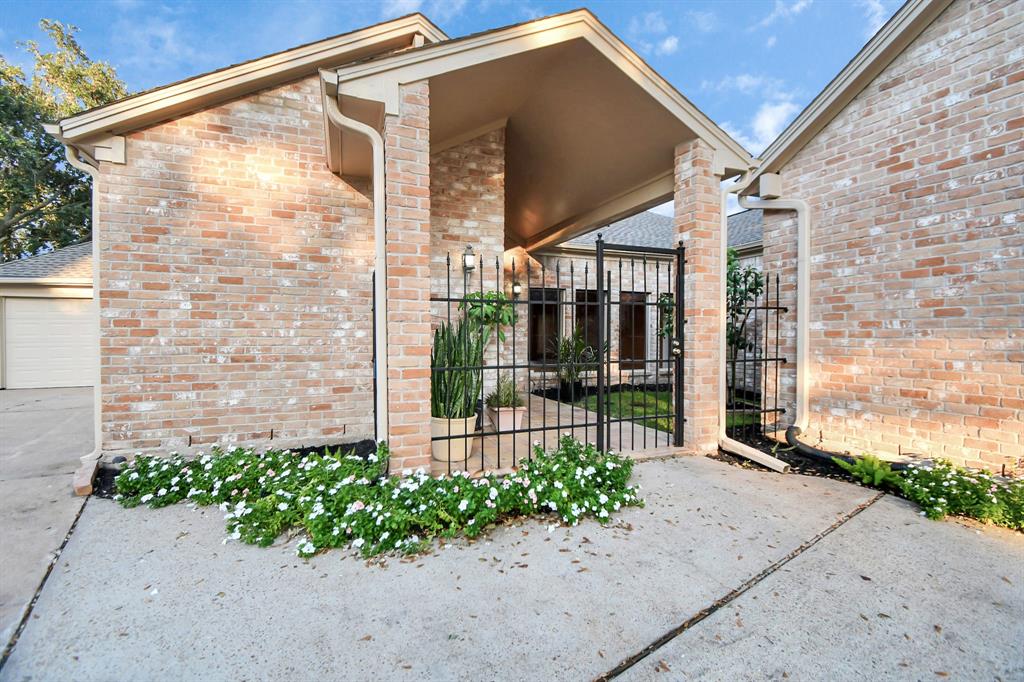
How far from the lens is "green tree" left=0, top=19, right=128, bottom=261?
504 inches

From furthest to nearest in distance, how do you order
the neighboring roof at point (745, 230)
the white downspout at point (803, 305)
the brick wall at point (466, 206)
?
1. the neighboring roof at point (745, 230)
2. the brick wall at point (466, 206)
3. the white downspout at point (803, 305)

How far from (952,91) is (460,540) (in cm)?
516

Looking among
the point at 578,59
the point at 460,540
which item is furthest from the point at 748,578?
the point at 578,59

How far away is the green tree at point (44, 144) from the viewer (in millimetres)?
12797

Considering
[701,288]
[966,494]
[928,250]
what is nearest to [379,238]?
[701,288]

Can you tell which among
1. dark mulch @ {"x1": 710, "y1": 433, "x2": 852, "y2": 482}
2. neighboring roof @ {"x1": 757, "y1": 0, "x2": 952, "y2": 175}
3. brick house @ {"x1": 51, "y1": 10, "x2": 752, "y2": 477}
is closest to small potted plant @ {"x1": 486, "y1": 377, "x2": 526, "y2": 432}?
brick house @ {"x1": 51, "y1": 10, "x2": 752, "y2": 477}

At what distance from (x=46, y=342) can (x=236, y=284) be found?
8.57 meters

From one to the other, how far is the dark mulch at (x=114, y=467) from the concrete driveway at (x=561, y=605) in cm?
66

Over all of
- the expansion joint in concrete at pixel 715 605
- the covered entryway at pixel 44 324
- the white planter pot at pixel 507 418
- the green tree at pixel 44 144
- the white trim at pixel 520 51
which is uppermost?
the green tree at pixel 44 144

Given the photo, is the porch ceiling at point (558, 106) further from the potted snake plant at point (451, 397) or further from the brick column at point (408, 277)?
the potted snake plant at point (451, 397)

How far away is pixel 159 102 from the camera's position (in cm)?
376

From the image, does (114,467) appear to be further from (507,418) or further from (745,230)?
(745,230)

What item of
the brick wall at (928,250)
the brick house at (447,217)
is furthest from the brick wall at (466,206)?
the brick wall at (928,250)

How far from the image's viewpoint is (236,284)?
4152 millimetres
